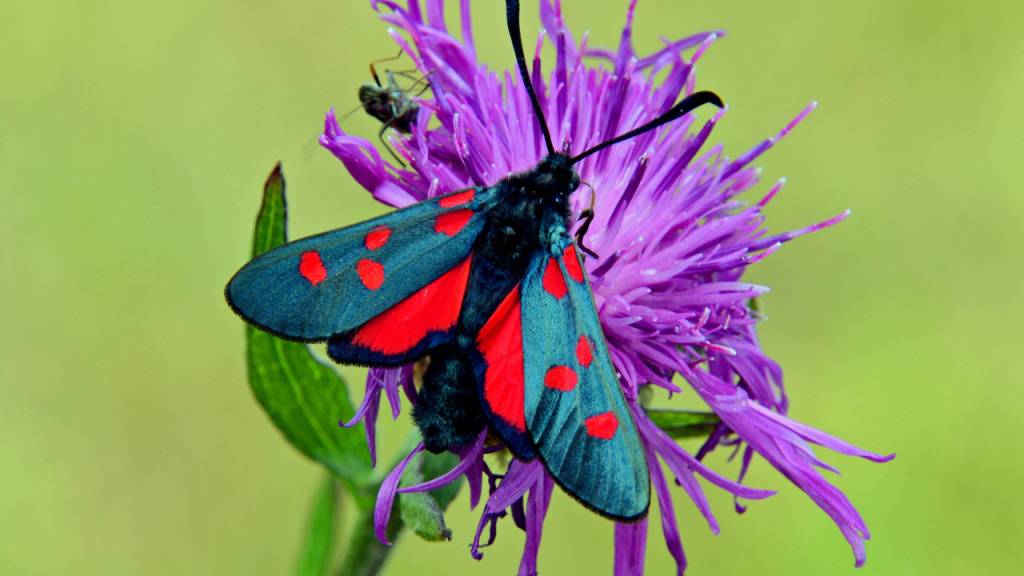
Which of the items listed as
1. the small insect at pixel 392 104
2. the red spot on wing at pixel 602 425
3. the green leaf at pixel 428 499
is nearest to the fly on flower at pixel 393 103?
the small insect at pixel 392 104

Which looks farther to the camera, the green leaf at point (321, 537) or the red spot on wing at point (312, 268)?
the green leaf at point (321, 537)

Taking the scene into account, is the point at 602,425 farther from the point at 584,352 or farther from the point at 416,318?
the point at 416,318

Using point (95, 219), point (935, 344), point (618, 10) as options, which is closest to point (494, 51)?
point (618, 10)

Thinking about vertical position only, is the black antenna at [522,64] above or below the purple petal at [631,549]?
above

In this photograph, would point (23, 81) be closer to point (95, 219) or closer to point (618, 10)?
point (95, 219)

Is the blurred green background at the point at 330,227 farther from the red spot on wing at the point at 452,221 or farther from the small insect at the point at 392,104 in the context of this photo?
the red spot on wing at the point at 452,221

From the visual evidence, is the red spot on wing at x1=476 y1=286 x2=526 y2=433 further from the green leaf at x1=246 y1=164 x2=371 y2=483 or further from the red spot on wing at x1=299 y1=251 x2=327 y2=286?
the green leaf at x1=246 y1=164 x2=371 y2=483

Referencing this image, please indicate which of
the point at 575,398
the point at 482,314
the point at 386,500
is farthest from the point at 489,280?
the point at 386,500

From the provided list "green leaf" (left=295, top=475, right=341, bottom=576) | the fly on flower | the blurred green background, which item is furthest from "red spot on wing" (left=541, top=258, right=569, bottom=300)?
the blurred green background
